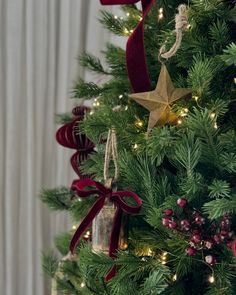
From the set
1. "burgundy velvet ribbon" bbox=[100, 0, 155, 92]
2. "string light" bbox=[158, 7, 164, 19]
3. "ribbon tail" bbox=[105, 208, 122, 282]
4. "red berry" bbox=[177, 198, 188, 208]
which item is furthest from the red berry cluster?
"string light" bbox=[158, 7, 164, 19]

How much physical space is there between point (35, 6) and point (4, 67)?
0.20 meters

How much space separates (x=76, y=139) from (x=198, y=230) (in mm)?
436

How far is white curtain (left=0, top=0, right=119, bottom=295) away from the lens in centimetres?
132

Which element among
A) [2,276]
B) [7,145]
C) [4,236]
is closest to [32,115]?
[7,145]

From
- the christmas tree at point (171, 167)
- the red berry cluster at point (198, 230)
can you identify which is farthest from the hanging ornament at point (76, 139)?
the red berry cluster at point (198, 230)

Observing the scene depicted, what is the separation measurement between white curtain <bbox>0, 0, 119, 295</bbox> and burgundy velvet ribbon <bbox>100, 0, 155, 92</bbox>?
2.09 ft

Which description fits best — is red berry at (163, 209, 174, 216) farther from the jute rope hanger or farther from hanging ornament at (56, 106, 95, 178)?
hanging ornament at (56, 106, 95, 178)

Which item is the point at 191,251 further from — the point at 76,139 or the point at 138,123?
the point at 76,139

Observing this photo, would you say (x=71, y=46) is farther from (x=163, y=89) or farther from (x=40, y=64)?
(x=163, y=89)

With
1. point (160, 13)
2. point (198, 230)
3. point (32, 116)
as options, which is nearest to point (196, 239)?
point (198, 230)

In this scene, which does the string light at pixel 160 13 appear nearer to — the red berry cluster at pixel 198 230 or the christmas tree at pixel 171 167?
the christmas tree at pixel 171 167

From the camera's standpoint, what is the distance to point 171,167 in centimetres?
78

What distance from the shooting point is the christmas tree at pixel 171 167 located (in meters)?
0.64

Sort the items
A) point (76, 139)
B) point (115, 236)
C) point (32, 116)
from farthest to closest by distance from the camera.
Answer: point (32, 116) < point (76, 139) < point (115, 236)
